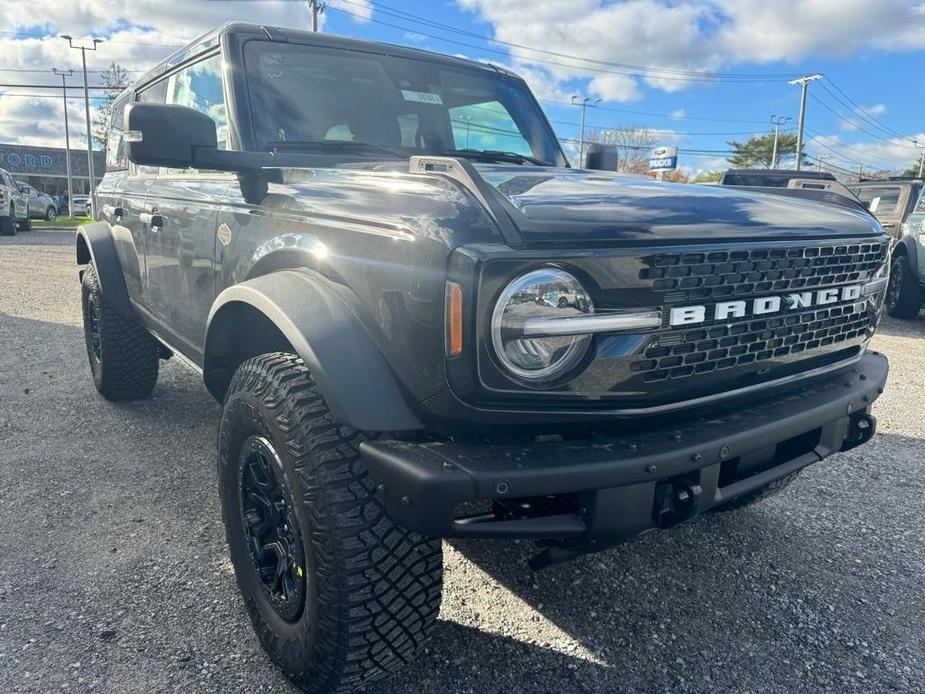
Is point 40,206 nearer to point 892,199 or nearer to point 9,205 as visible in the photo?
point 9,205

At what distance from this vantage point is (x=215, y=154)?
7.40ft

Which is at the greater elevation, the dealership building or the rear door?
the dealership building

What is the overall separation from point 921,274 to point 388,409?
28.4 ft

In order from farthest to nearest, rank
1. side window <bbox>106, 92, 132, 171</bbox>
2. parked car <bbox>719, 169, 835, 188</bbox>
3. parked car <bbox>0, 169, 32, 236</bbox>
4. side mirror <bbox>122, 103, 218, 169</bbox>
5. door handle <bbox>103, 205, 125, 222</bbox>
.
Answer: parked car <bbox>0, 169, 32, 236</bbox>
parked car <bbox>719, 169, 835, 188</bbox>
side window <bbox>106, 92, 132, 171</bbox>
door handle <bbox>103, 205, 125, 222</bbox>
side mirror <bbox>122, 103, 218, 169</bbox>

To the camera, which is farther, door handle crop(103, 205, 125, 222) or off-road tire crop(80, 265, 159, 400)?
off-road tire crop(80, 265, 159, 400)

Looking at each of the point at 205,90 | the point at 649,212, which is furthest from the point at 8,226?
the point at 649,212

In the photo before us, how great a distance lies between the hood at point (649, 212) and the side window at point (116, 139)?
10.1 ft

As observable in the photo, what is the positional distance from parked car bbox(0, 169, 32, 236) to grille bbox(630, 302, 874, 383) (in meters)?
21.2

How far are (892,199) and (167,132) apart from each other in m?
10.5

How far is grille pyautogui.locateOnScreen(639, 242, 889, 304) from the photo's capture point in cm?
168

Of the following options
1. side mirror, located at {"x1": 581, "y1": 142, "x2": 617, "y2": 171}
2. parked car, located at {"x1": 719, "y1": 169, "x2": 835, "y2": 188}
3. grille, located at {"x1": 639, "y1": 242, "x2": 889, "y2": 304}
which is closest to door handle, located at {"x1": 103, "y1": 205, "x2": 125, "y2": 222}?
side mirror, located at {"x1": 581, "y1": 142, "x2": 617, "y2": 171}

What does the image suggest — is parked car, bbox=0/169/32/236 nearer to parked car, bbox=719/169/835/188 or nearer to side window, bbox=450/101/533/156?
parked car, bbox=719/169/835/188

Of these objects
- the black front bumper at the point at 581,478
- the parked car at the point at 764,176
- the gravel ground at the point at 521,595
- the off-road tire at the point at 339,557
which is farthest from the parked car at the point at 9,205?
the black front bumper at the point at 581,478

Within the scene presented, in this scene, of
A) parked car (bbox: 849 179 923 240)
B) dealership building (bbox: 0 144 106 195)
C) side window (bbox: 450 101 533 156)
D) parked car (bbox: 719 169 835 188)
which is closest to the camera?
side window (bbox: 450 101 533 156)
